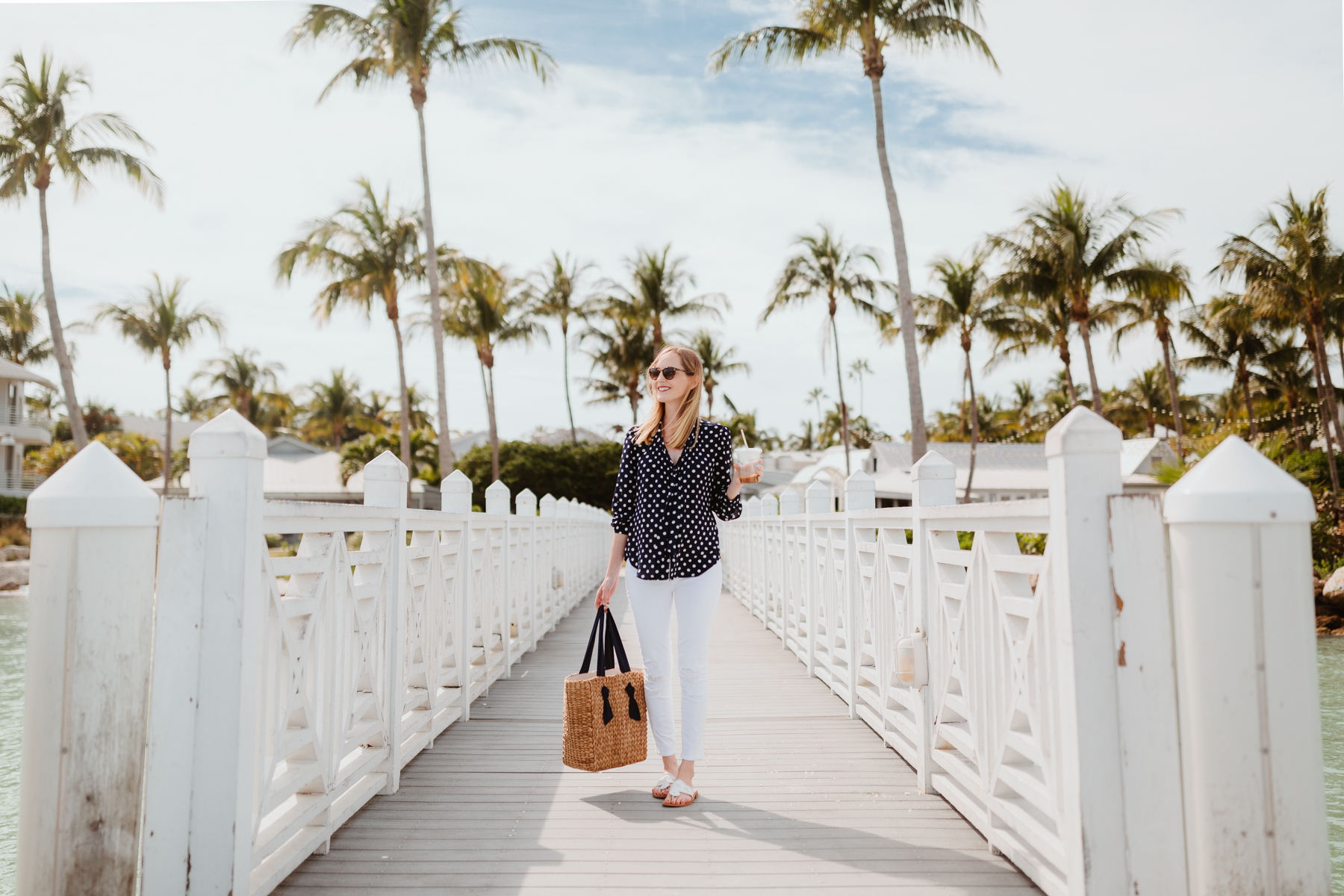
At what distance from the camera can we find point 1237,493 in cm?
198

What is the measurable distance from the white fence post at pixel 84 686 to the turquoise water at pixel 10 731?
5.3 inches

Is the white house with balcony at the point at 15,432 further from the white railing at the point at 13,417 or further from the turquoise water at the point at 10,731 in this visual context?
the turquoise water at the point at 10,731

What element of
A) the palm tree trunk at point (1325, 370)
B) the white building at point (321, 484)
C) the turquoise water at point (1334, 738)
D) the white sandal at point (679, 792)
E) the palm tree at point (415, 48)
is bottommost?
the turquoise water at point (1334, 738)

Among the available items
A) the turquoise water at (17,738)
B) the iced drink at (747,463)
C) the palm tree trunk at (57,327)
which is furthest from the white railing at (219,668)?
the palm tree trunk at (57,327)

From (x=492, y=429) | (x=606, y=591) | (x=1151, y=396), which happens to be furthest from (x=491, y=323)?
(x=1151, y=396)

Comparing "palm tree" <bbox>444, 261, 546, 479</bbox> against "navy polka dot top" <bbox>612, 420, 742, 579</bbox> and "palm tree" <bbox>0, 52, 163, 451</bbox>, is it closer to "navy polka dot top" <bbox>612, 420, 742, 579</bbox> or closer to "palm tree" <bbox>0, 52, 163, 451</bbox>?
"palm tree" <bbox>0, 52, 163, 451</bbox>

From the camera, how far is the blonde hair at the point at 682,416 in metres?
3.32

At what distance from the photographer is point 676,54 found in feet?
35.7

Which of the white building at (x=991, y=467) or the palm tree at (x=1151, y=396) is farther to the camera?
the palm tree at (x=1151, y=396)

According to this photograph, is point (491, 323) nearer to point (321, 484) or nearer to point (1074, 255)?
point (321, 484)

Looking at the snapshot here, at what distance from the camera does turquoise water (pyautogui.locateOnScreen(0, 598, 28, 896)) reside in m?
3.97

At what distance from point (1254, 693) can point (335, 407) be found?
54.8 m

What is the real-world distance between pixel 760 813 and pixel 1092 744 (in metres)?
1.52

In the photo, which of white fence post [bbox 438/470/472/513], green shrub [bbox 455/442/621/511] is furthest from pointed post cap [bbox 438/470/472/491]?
green shrub [bbox 455/442/621/511]
